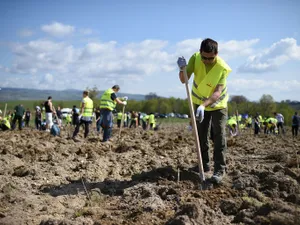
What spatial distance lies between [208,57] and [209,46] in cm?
16

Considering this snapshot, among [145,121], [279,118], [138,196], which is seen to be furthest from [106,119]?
[279,118]

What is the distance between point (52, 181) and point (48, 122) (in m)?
9.73

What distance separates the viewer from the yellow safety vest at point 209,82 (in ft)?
13.4

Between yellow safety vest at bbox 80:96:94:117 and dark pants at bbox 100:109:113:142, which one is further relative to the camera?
yellow safety vest at bbox 80:96:94:117

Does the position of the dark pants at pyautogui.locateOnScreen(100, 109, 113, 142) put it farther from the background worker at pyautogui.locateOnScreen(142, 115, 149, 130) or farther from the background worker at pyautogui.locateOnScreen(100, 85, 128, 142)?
the background worker at pyautogui.locateOnScreen(142, 115, 149, 130)

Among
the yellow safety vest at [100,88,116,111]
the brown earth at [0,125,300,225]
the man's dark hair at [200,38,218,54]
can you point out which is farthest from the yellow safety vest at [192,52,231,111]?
the yellow safety vest at [100,88,116,111]

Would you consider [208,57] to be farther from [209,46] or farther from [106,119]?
[106,119]

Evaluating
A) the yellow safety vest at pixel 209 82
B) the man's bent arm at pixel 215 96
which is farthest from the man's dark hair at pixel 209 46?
the man's bent arm at pixel 215 96

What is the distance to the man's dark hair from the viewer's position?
12.7 feet

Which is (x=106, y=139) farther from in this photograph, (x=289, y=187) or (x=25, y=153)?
(x=289, y=187)

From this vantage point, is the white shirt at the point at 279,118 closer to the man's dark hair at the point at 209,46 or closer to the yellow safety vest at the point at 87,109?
the yellow safety vest at the point at 87,109

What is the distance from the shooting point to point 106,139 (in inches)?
362

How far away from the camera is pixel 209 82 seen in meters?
4.15

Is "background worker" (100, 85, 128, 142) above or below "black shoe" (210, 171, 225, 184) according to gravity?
above
